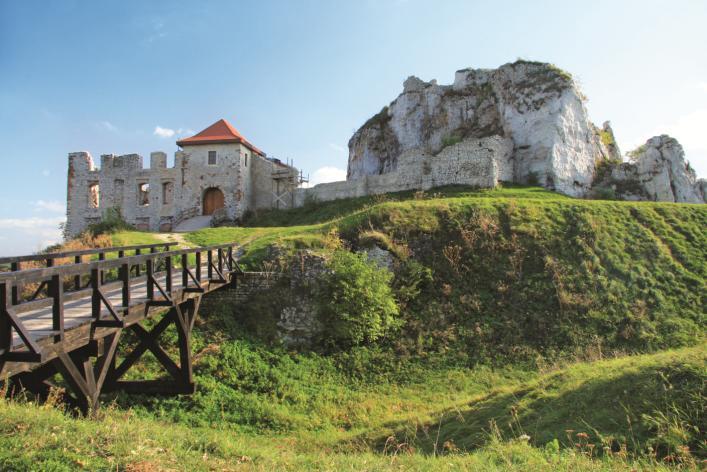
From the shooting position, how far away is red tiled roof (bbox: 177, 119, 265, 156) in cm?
3181

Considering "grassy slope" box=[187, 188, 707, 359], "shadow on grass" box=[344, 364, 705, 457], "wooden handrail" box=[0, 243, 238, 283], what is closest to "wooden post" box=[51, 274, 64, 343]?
"wooden handrail" box=[0, 243, 238, 283]

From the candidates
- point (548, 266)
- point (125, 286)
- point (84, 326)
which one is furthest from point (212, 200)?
point (84, 326)

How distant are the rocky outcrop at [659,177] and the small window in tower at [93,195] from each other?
A: 38165 millimetres

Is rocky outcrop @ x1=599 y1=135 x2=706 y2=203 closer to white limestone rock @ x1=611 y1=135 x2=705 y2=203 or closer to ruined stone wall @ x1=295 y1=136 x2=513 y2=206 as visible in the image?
white limestone rock @ x1=611 y1=135 x2=705 y2=203

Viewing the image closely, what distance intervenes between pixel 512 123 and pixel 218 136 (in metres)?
22.2

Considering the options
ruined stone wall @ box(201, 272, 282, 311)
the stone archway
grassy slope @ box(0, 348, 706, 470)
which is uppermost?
the stone archway

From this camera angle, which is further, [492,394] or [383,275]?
[383,275]

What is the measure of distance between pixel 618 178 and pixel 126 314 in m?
32.5

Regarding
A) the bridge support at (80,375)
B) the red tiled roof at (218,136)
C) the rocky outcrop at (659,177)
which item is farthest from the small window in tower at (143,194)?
the rocky outcrop at (659,177)

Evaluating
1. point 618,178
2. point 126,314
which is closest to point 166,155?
point 126,314

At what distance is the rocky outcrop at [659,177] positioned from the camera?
93.7 ft

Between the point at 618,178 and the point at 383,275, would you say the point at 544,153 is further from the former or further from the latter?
the point at 383,275

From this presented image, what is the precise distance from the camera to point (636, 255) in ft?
52.3

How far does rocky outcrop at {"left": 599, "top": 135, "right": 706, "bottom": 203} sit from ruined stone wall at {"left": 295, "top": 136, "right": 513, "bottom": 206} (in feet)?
26.0
